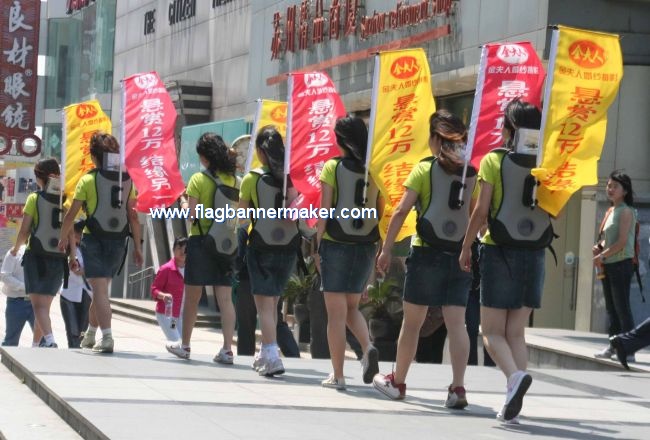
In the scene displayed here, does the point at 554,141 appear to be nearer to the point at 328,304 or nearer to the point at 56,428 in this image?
the point at 328,304

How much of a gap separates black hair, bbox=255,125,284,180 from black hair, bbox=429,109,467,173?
2.11 metres

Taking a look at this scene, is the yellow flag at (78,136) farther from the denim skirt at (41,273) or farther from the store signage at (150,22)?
the store signage at (150,22)

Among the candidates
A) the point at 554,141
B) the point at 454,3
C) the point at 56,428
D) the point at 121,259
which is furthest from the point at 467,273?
the point at 454,3

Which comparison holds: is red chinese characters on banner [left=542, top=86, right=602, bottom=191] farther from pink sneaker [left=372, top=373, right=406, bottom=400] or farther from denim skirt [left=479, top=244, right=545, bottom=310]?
pink sneaker [left=372, top=373, right=406, bottom=400]

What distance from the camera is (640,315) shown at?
57.4ft

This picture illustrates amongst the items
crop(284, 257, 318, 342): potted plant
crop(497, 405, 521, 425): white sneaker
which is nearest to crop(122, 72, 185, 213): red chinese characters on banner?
crop(497, 405, 521, 425): white sneaker

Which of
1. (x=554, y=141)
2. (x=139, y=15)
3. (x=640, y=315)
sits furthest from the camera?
(x=139, y=15)

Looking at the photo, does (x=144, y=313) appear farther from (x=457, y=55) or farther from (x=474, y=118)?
(x=474, y=118)

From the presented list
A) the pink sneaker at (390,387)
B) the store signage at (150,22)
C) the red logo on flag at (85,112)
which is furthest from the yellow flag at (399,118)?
the store signage at (150,22)

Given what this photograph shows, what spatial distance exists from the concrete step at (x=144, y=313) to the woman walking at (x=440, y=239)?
70.0 feet

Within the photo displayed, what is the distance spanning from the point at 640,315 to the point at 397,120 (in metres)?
7.20

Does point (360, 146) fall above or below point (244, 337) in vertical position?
above

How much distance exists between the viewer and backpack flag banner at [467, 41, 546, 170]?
10.6 meters

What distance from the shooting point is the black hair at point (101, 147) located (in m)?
12.5
